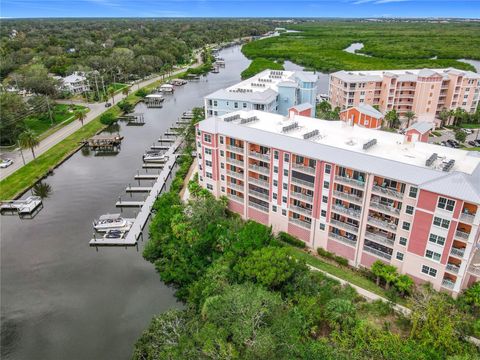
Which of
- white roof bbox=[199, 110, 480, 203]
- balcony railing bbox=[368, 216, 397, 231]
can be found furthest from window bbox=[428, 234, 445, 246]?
white roof bbox=[199, 110, 480, 203]

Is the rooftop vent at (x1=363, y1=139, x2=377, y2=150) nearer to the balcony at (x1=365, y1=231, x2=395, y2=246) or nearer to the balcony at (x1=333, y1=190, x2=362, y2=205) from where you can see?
the balcony at (x1=333, y1=190, x2=362, y2=205)

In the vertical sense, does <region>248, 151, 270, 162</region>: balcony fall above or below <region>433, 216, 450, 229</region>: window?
above

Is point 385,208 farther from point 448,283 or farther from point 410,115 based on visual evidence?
point 410,115

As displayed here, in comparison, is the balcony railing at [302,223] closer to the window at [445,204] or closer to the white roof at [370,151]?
the white roof at [370,151]

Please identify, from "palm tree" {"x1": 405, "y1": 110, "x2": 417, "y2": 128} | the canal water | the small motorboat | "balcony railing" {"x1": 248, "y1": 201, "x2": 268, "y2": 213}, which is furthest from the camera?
"palm tree" {"x1": 405, "y1": 110, "x2": 417, "y2": 128}

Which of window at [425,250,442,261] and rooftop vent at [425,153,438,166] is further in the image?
rooftop vent at [425,153,438,166]

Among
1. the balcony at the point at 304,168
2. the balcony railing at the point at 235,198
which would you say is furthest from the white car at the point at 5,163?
the balcony at the point at 304,168

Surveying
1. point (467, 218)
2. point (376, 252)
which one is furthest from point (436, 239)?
point (376, 252)
